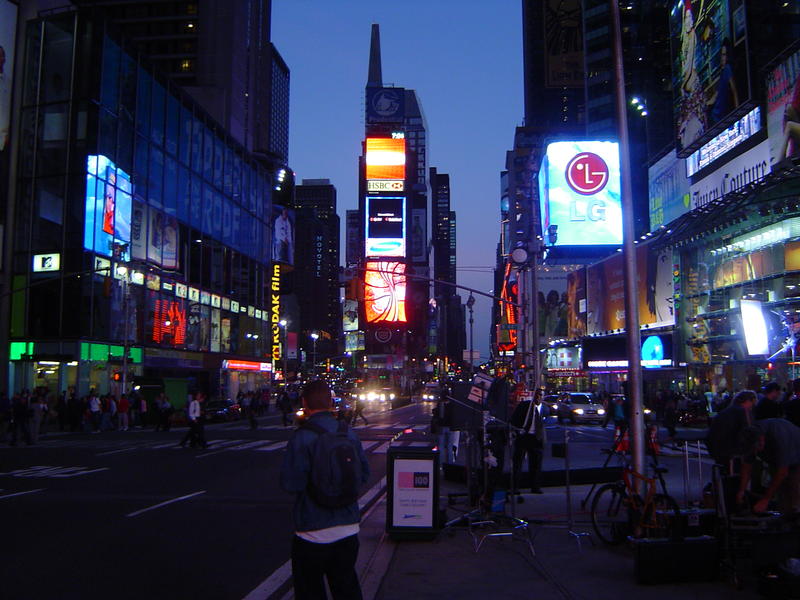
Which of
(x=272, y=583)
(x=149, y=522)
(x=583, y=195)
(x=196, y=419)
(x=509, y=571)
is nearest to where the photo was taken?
→ (x=272, y=583)

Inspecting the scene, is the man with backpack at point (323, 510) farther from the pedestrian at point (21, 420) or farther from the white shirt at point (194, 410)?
the pedestrian at point (21, 420)

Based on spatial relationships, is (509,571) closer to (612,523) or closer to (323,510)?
(612,523)

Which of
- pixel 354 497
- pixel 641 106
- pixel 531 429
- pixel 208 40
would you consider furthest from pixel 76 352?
pixel 208 40

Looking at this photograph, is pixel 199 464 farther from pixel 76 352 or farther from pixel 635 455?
pixel 76 352

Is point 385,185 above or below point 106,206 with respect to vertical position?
above

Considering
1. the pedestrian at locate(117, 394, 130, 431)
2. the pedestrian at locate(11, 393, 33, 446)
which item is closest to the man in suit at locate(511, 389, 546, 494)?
the pedestrian at locate(11, 393, 33, 446)

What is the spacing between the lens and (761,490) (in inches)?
354

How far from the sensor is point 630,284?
10211mm

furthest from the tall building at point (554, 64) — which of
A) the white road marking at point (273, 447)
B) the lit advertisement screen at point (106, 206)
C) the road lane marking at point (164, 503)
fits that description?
the road lane marking at point (164, 503)

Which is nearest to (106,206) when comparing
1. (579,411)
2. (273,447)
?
(273,447)

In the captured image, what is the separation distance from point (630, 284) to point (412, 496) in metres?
4.04

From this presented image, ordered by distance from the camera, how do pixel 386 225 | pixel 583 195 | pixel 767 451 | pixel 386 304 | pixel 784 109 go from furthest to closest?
pixel 386 304, pixel 386 225, pixel 784 109, pixel 583 195, pixel 767 451

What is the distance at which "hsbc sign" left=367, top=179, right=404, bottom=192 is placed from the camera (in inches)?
5443

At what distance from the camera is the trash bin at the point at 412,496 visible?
955 centimetres
